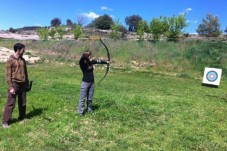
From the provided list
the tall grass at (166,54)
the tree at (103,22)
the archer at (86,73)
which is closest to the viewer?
the archer at (86,73)

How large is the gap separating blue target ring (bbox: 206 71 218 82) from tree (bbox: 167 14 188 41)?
22346 mm

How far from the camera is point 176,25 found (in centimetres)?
4106

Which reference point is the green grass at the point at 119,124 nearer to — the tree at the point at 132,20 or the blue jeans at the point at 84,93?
the blue jeans at the point at 84,93

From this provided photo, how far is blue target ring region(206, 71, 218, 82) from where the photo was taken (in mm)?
17881

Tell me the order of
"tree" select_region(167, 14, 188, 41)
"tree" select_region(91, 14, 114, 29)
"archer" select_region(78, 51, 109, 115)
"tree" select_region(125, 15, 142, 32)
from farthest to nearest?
1. "tree" select_region(125, 15, 142, 32)
2. "tree" select_region(91, 14, 114, 29)
3. "tree" select_region(167, 14, 188, 41)
4. "archer" select_region(78, 51, 109, 115)

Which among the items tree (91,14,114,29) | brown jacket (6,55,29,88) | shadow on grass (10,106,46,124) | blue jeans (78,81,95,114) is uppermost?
tree (91,14,114,29)

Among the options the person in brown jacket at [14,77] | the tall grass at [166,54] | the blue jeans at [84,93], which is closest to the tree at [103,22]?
the tall grass at [166,54]

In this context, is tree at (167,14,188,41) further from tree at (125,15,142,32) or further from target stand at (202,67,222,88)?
tree at (125,15,142,32)

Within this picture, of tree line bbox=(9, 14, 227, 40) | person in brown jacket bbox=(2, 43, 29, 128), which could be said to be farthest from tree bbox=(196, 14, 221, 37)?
person in brown jacket bbox=(2, 43, 29, 128)

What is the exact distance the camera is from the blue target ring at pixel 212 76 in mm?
17881

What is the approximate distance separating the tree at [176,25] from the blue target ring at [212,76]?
2235 cm

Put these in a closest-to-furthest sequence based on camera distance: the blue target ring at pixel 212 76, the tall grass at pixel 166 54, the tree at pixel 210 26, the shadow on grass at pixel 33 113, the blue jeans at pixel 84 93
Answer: the shadow on grass at pixel 33 113, the blue jeans at pixel 84 93, the blue target ring at pixel 212 76, the tall grass at pixel 166 54, the tree at pixel 210 26

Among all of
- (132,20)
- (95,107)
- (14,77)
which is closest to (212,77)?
(95,107)

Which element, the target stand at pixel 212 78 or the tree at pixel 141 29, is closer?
the target stand at pixel 212 78
